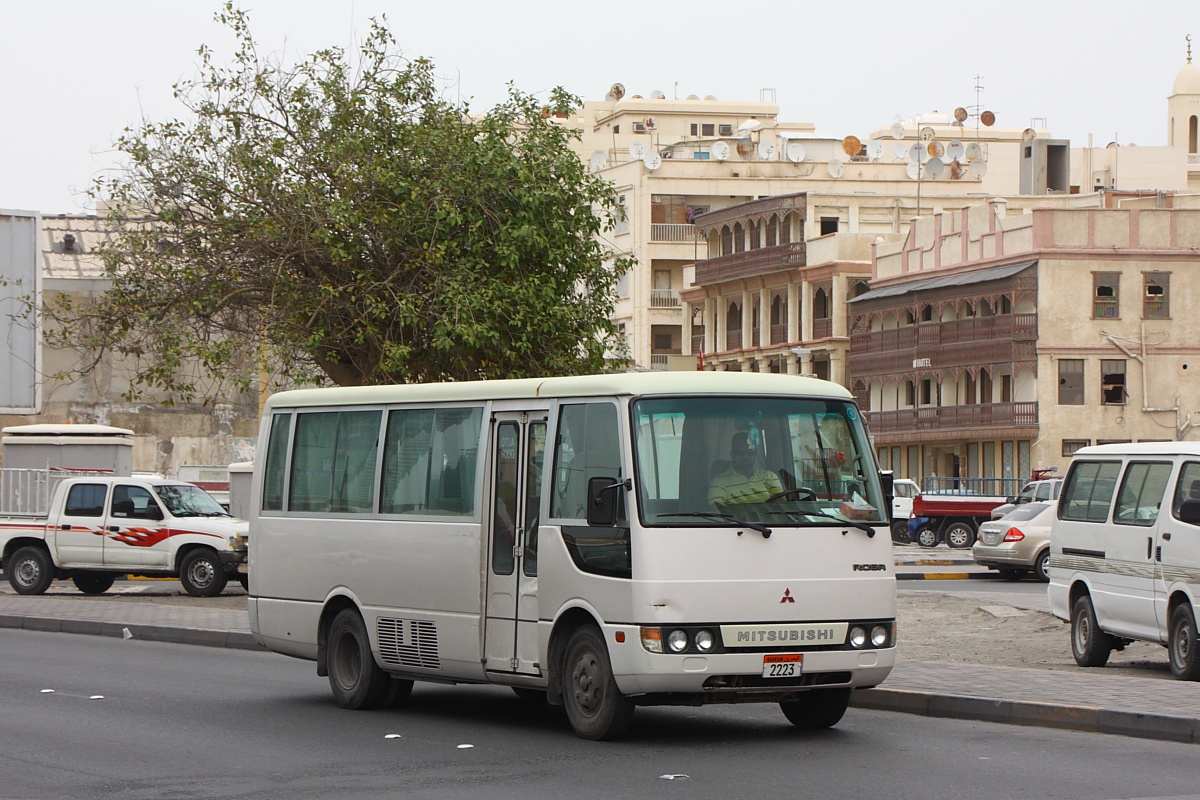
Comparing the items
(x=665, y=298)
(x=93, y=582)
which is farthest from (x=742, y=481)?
(x=665, y=298)

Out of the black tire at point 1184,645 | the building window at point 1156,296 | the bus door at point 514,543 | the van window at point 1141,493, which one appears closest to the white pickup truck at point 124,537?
the van window at point 1141,493

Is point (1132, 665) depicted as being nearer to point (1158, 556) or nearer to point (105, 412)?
point (1158, 556)

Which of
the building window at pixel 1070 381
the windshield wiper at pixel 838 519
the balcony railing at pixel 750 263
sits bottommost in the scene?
the windshield wiper at pixel 838 519

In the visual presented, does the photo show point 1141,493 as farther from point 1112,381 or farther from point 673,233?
point 673,233

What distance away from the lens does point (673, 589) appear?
1178cm

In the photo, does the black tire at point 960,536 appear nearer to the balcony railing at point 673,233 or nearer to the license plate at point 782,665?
the license plate at point 782,665

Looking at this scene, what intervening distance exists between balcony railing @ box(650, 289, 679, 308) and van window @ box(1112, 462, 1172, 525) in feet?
279

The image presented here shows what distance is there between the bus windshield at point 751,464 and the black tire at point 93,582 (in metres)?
21.2

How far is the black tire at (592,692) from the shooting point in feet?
39.4

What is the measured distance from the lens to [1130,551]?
17.0m

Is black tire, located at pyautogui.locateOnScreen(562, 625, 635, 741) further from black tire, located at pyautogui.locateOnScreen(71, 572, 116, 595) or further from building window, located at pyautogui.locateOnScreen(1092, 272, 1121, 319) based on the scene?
building window, located at pyautogui.locateOnScreen(1092, 272, 1121, 319)

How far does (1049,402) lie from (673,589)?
6073 centimetres

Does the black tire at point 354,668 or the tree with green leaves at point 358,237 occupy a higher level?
the tree with green leaves at point 358,237

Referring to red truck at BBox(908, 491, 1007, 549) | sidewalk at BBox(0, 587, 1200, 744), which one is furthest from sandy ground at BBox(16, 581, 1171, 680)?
red truck at BBox(908, 491, 1007, 549)
